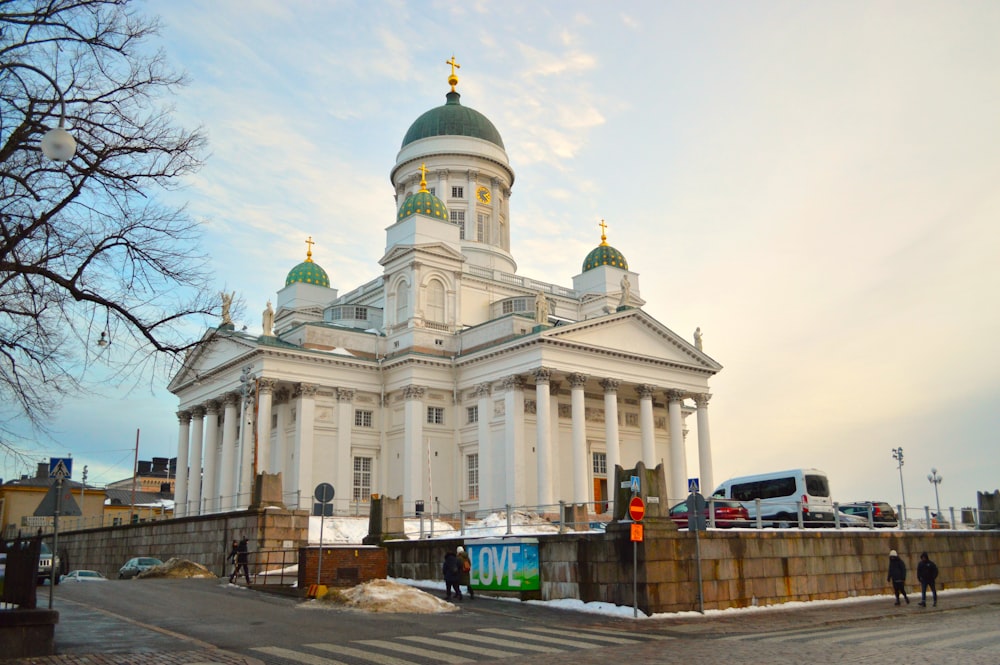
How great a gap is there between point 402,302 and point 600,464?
1484 cm

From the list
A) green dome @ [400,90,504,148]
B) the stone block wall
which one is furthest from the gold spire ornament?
the stone block wall

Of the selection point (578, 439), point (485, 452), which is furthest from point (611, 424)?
point (485, 452)

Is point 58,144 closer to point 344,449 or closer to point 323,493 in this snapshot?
point 323,493

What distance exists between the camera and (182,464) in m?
56.7

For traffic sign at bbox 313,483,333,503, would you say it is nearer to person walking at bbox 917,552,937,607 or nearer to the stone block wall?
the stone block wall

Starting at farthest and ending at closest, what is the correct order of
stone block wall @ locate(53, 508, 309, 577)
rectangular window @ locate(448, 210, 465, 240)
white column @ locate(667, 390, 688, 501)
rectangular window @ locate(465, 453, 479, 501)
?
rectangular window @ locate(448, 210, 465, 240)
white column @ locate(667, 390, 688, 501)
rectangular window @ locate(465, 453, 479, 501)
stone block wall @ locate(53, 508, 309, 577)

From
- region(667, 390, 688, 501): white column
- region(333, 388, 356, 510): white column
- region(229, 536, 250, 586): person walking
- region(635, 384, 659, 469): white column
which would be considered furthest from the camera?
region(667, 390, 688, 501): white column

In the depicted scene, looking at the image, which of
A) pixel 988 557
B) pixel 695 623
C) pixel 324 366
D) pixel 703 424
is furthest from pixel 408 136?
pixel 695 623

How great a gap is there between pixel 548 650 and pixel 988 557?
26.5 meters

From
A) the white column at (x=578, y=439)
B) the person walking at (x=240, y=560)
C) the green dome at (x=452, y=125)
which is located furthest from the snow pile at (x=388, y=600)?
the green dome at (x=452, y=125)

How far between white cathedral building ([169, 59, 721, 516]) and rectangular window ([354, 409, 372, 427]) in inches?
2.4

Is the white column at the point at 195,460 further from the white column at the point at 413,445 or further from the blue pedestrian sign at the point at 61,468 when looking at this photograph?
the blue pedestrian sign at the point at 61,468

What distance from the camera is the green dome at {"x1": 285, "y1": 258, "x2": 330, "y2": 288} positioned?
64500mm

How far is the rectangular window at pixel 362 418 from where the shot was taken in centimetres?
5103
